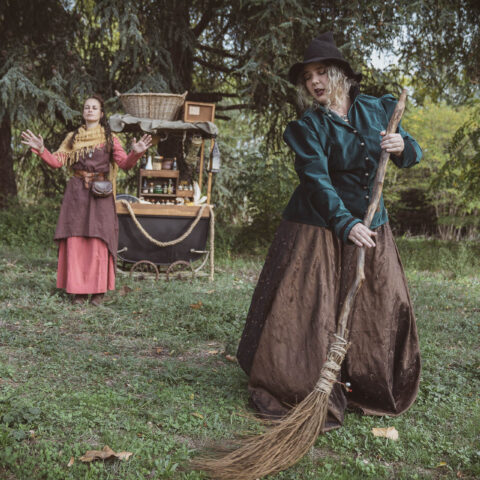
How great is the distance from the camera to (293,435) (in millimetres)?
2697

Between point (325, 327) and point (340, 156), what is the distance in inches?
38.1

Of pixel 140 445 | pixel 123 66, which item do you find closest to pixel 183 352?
pixel 140 445

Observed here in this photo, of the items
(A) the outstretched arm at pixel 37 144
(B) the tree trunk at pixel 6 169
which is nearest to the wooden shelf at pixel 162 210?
(A) the outstretched arm at pixel 37 144

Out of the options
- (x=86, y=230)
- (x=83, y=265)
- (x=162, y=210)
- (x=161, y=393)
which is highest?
(x=162, y=210)

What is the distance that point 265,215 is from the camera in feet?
Answer: 37.5

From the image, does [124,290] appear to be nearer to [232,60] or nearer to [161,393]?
[161,393]

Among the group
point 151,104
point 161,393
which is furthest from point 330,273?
point 151,104

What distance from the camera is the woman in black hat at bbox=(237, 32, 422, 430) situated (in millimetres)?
2973

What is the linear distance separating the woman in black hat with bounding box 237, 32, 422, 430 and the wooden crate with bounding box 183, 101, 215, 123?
4.80m

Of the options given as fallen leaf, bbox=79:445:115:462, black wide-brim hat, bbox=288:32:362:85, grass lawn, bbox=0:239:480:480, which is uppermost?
black wide-brim hat, bbox=288:32:362:85

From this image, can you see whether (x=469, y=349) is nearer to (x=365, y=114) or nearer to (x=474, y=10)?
(x=365, y=114)

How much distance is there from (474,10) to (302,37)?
3.33 metres

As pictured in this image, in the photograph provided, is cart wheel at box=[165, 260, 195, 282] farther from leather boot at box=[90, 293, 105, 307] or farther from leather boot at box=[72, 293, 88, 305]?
leather boot at box=[72, 293, 88, 305]

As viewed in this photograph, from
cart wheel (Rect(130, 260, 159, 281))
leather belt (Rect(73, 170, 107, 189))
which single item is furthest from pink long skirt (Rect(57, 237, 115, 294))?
cart wheel (Rect(130, 260, 159, 281))
